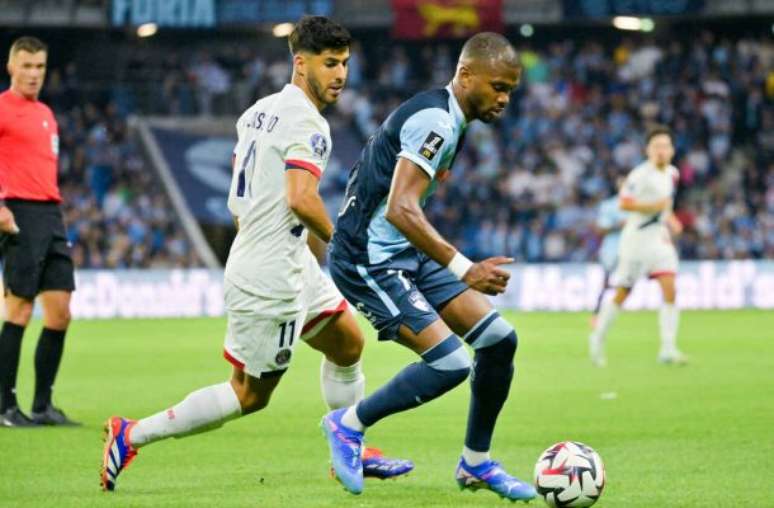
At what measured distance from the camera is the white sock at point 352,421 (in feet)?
22.8

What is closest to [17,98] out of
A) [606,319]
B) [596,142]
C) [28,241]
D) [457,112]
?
[28,241]

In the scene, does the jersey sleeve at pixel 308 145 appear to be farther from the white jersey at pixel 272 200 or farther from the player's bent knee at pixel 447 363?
the player's bent knee at pixel 447 363

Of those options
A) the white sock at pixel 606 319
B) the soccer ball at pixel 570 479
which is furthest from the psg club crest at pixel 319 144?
the white sock at pixel 606 319

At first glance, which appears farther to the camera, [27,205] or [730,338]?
[730,338]

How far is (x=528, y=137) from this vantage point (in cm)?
3250

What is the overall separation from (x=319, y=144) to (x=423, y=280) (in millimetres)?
859

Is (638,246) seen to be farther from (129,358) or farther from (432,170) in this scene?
(432,170)

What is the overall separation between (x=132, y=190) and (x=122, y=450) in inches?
956

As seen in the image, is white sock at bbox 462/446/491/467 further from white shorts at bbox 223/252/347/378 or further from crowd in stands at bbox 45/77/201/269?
crowd in stands at bbox 45/77/201/269

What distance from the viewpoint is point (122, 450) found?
6938 millimetres

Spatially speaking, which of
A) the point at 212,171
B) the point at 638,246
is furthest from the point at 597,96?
the point at 638,246

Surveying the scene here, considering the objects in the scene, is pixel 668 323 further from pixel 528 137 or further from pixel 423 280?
pixel 528 137

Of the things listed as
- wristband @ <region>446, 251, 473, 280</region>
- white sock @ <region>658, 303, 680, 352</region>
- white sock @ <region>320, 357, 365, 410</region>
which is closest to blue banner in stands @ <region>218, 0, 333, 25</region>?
white sock @ <region>658, 303, 680, 352</region>

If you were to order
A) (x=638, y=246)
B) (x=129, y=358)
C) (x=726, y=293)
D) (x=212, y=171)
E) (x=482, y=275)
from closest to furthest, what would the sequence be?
(x=482, y=275) < (x=638, y=246) < (x=129, y=358) < (x=726, y=293) < (x=212, y=171)
